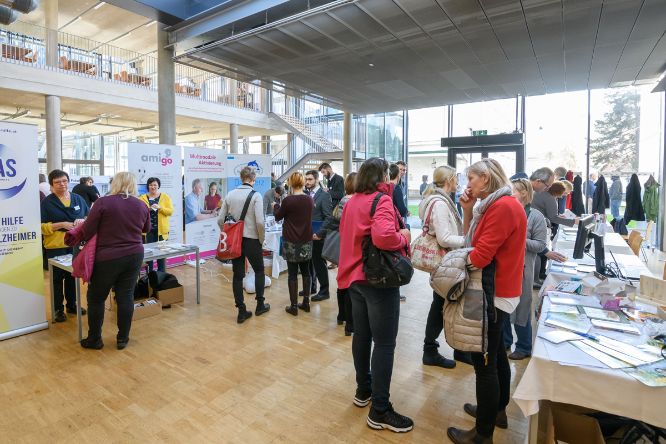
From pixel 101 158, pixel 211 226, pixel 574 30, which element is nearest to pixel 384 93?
pixel 574 30

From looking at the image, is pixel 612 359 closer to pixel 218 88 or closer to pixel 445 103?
pixel 445 103

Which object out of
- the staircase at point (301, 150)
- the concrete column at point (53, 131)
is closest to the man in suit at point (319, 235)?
the staircase at point (301, 150)

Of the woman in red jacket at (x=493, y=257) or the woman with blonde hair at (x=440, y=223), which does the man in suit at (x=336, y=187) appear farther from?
the woman in red jacket at (x=493, y=257)

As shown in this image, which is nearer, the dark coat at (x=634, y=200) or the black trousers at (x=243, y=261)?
the black trousers at (x=243, y=261)

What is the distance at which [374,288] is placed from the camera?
2123 millimetres

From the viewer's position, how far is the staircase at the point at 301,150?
13.4 m

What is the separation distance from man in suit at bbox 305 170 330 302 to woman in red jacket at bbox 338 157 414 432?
1.93m

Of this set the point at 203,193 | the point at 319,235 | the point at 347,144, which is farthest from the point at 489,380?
the point at 347,144

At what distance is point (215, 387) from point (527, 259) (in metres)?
2.44

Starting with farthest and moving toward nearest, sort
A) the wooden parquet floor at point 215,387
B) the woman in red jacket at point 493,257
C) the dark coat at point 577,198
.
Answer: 1. the dark coat at point 577,198
2. the wooden parquet floor at point 215,387
3. the woman in red jacket at point 493,257

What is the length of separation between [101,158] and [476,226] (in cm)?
2185

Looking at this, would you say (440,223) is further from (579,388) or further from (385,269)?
(579,388)

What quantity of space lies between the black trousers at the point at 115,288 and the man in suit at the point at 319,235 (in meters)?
1.83

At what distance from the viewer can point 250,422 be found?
2.32 metres
